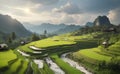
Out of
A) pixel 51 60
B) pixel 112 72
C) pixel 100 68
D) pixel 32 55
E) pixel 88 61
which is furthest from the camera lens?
pixel 32 55

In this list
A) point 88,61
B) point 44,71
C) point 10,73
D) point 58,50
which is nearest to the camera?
point 10,73

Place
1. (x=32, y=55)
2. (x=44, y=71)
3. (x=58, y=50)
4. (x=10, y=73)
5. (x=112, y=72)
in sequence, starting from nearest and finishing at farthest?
(x=10, y=73) → (x=112, y=72) → (x=44, y=71) → (x=32, y=55) → (x=58, y=50)

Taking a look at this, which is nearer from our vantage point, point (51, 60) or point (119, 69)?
point (119, 69)

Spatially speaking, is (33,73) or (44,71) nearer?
(33,73)

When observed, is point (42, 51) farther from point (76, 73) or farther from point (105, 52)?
point (76, 73)

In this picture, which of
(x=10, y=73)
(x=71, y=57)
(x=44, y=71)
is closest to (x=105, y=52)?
(x=71, y=57)

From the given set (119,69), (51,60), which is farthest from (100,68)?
(51,60)

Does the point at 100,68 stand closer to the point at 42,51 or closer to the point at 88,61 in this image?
the point at 88,61

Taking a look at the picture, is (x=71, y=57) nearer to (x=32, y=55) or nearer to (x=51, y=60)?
(x=51, y=60)

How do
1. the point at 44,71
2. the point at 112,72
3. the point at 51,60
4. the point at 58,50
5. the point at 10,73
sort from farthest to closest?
the point at 58,50, the point at 51,60, the point at 44,71, the point at 112,72, the point at 10,73
